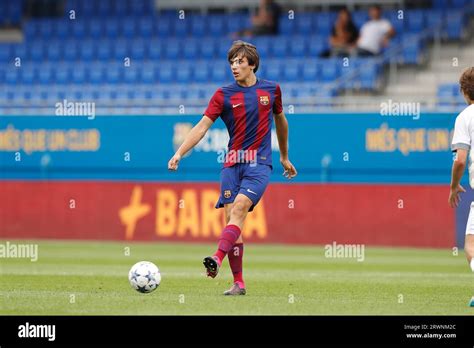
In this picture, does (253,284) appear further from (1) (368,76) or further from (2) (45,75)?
(2) (45,75)

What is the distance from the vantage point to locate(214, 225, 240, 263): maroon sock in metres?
11.8

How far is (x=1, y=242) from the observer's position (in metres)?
23.2

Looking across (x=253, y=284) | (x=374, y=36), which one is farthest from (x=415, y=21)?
(x=253, y=284)

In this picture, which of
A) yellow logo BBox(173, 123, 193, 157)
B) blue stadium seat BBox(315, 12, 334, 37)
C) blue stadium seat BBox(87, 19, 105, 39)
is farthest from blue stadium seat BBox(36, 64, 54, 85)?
blue stadium seat BBox(315, 12, 334, 37)

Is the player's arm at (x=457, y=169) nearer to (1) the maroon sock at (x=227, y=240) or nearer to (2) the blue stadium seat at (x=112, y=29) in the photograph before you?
(1) the maroon sock at (x=227, y=240)

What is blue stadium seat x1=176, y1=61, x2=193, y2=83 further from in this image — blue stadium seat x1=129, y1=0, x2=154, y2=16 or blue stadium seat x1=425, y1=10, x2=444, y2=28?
blue stadium seat x1=425, y1=10, x2=444, y2=28

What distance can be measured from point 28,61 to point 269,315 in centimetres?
2137

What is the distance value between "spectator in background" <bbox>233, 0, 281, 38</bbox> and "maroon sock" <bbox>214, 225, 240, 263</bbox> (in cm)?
1731

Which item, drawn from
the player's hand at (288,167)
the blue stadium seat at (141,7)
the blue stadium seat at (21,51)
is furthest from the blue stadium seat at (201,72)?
the player's hand at (288,167)

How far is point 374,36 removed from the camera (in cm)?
2686
